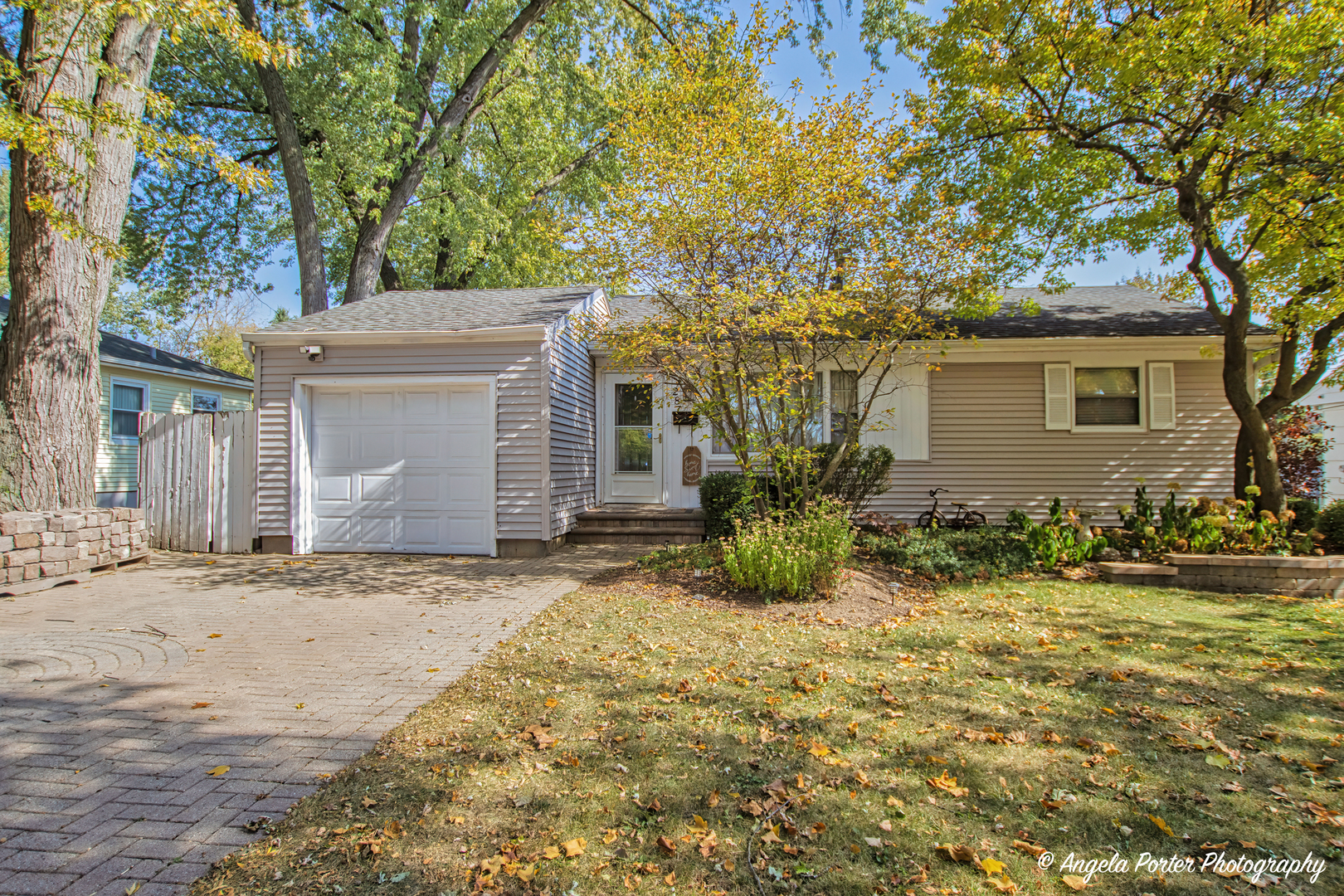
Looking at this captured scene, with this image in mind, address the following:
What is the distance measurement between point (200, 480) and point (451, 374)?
3837 millimetres

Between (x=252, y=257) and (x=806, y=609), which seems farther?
(x=252, y=257)

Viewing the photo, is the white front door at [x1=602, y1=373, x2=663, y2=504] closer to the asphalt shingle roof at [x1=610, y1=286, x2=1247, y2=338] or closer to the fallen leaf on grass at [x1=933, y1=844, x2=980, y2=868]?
the asphalt shingle roof at [x1=610, y1=286, x2=1247, y2=338]

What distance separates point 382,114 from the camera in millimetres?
14703

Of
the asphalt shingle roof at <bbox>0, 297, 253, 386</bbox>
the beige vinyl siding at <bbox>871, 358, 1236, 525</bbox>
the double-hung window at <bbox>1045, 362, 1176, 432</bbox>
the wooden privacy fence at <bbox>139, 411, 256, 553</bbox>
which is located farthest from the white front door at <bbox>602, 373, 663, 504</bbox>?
the asphalt shingle roof at <bbox>0, 297, 253, 386</bbox>

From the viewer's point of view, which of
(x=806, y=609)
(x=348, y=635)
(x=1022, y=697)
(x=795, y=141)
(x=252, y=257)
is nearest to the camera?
(x=1022, y=697)

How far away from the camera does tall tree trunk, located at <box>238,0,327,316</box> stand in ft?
45.3

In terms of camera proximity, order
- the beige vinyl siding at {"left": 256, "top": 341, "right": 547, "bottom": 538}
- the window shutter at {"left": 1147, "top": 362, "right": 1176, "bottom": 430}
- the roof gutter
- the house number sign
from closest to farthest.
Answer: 1. the roof gutter
2. the beige vinyl siding at {"left": 256, "top": 341, "right": 547, "bottom": 538}
3. the window shutter at {"left": 1147, "top": 362, "right": 1176, "bottom": 430}
4. the house number sign

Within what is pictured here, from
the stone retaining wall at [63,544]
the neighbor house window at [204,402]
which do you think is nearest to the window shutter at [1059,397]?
the stone retaining wall at [63,544]

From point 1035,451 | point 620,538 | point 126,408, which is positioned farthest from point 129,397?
point 1035,451

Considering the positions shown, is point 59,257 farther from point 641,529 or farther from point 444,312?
point 641,529

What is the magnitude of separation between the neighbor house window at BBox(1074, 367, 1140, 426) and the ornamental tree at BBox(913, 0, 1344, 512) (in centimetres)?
166

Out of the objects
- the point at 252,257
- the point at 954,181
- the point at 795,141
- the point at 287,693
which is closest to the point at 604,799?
the point at 287,693

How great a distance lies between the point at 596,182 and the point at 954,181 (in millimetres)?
11526

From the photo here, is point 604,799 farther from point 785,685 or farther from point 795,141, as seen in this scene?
point 795,141
